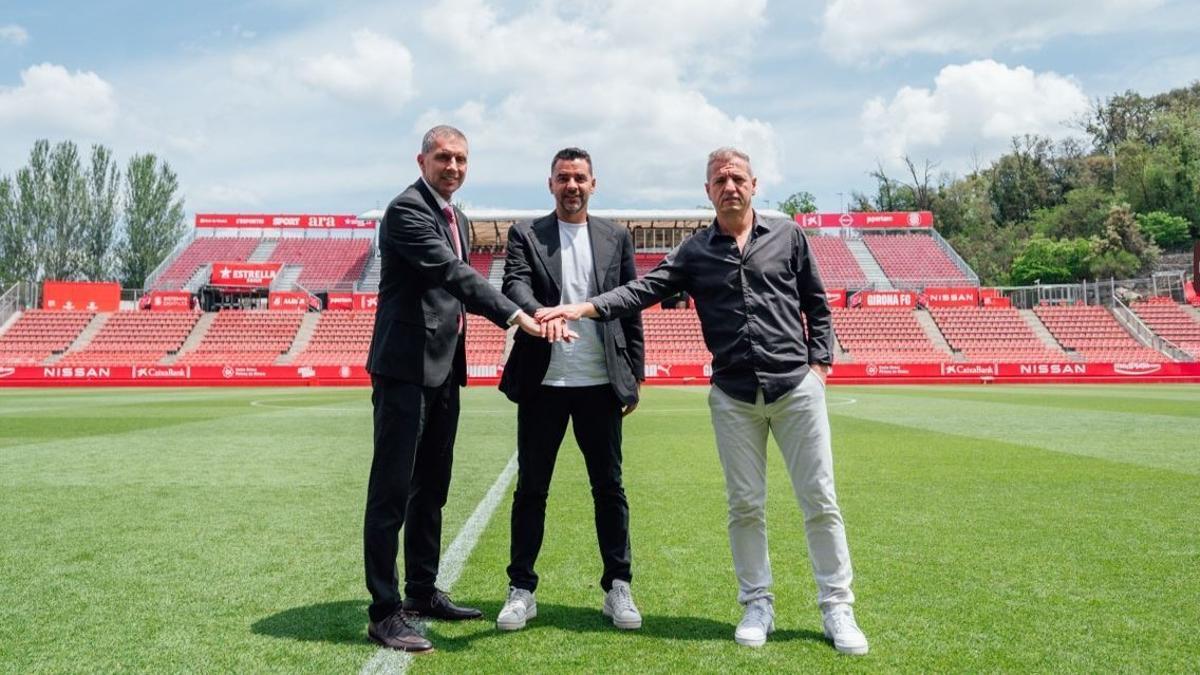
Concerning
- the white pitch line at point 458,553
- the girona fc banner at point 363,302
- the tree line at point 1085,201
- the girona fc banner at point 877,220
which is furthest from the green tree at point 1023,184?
the white pitch line at point 458,553

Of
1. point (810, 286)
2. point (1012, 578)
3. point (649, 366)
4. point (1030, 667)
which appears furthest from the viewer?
point (649, 366)

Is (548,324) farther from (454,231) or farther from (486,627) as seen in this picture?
(486,627)

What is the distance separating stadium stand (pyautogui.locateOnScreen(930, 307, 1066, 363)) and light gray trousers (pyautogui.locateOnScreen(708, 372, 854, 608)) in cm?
3737

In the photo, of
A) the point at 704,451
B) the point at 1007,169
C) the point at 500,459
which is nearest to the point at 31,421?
the point at 500,459

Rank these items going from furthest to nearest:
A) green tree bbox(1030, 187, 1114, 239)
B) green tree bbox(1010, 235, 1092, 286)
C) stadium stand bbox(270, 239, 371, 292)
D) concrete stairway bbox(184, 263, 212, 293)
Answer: green tree bbox(1030, 187, 1114, 239)
green tree bbox(1010, 235, 1092, 286)
stadium stand bbox(270, 239, 371, 292)
concrete stairway bbox(184, 263, 212, 293)

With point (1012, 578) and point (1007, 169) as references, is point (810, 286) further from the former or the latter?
point (1007, 169)

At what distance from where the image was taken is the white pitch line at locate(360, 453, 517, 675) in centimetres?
304

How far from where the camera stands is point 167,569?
14.6 feet

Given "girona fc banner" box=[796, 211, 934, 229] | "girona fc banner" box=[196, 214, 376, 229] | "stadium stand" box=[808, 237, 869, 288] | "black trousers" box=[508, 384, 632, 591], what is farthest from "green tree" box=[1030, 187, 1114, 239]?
"black trousers" box=[508, 384, 632, 591]

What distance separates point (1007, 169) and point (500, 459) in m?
83.8

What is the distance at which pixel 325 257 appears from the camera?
55406mm

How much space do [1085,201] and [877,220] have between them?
77.1ft

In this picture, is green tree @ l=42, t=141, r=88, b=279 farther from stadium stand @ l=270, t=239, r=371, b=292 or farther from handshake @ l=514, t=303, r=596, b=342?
handshake @ l=514, t=303, r=596, b=342

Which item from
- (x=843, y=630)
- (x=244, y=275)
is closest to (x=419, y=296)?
(x=843, y=630)
